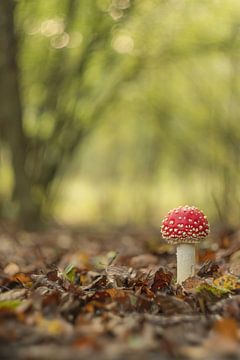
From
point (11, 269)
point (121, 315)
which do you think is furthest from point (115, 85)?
point (121, 315)

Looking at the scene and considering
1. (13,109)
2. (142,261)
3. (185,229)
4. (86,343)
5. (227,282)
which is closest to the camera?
(86,343)

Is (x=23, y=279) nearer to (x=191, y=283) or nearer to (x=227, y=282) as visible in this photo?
(x=191, y=283)

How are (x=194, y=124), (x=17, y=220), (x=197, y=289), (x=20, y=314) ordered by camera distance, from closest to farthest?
(x=20, y=314)
(x=197, y=289)
(x=17, y=220)
(x=194, y=124)

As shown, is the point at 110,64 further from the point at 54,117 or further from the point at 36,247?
the point at 36,247

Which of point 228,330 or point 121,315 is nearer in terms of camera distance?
point 228,330

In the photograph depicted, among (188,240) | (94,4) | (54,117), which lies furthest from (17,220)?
(188,240)

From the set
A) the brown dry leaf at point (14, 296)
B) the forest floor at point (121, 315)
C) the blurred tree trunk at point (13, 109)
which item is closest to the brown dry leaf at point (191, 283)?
the forest floor at point (121, 315)
